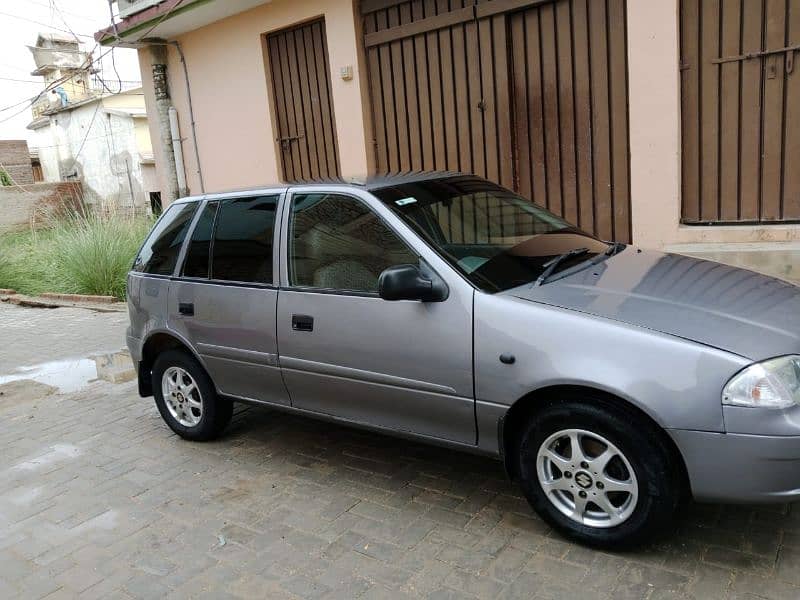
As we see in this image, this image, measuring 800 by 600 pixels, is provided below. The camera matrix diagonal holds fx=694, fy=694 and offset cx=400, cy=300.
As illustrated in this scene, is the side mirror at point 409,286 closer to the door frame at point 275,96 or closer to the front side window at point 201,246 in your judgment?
the front side window at point 201,246

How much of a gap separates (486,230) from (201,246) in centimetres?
189

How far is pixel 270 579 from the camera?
3107 mm

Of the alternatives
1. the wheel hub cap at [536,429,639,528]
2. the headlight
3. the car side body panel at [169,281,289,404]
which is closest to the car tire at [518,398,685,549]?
the wheel hub cap at [536,429,639,528]

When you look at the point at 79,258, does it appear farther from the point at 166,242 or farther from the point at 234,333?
the point at 234,333

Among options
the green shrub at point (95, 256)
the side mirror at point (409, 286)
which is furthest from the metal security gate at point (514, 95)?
the green shrub at point (95, 256)

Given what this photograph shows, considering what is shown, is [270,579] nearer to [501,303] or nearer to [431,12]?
[501,303]

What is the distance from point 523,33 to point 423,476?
16.2ft

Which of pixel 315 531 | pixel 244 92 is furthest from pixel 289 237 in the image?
pixel 244 92

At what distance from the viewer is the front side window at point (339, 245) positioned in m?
3.64

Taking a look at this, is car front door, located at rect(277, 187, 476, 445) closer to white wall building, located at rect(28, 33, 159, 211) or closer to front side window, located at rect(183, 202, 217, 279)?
front side window, located at rect(183, 202, 217, 279)

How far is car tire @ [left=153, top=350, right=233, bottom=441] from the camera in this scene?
4.57 m

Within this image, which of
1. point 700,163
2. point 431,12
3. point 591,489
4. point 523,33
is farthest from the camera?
point 431,12

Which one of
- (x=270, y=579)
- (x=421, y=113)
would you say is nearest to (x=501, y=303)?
(x=270, y=579)

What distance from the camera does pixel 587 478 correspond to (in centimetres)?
299
